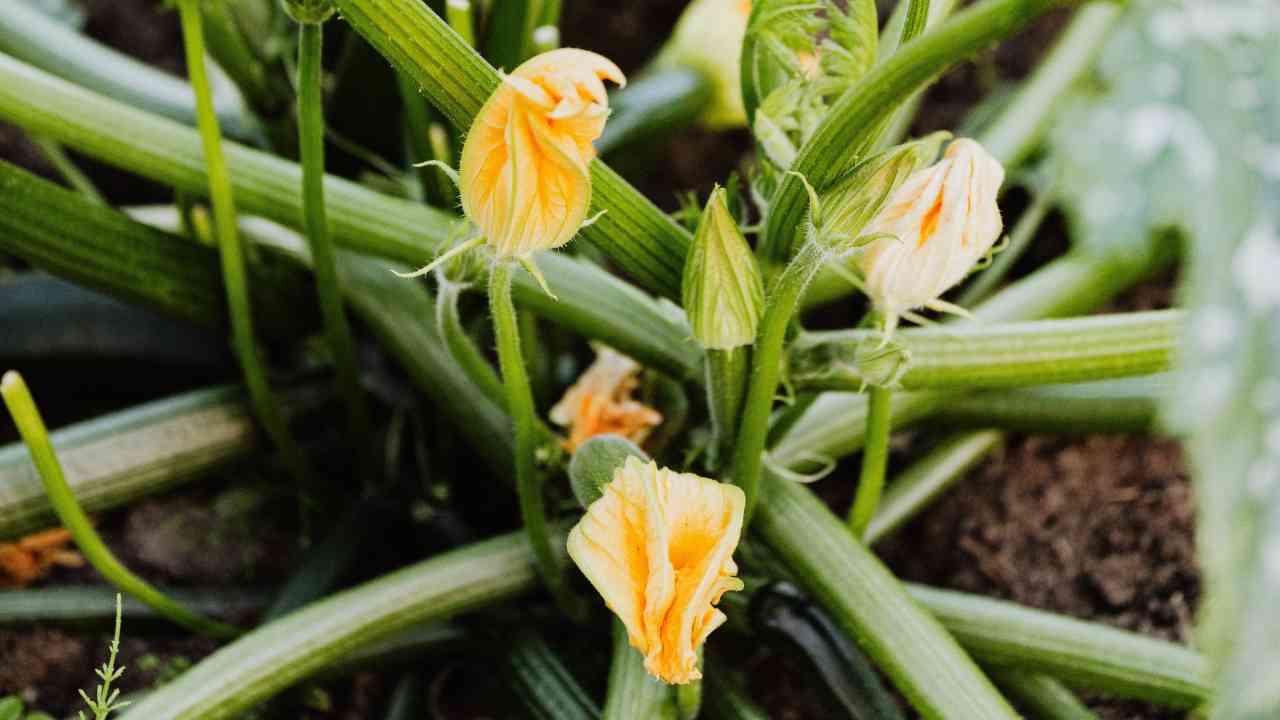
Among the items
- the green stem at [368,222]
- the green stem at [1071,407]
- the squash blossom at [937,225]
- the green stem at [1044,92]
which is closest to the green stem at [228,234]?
the green stem at [368,222]

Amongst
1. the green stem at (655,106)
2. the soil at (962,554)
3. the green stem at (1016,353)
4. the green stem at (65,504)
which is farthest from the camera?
the green stem at (655,106)

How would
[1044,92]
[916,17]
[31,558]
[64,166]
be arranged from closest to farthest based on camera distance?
[916,17]
[31,558]
[64,166]
[1044,92]

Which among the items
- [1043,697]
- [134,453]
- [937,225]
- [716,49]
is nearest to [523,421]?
[937,225]

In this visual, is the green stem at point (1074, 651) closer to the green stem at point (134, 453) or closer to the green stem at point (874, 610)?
the green stem at point (874, 610)

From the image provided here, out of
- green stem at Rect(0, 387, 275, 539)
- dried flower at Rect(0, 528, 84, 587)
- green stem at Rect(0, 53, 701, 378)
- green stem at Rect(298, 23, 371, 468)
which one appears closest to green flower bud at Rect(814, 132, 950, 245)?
green stem at Rect(0, 53, 701, 378)

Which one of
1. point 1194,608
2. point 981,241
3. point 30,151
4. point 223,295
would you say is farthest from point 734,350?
point 30,151

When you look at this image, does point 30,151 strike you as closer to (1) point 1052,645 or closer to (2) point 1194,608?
(1) point 1052,645

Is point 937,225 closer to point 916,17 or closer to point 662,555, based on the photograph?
point 916,17
